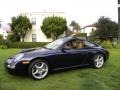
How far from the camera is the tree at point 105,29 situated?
1563 inches

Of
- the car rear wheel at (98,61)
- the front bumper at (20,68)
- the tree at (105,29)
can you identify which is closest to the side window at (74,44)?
the car rear wheel at (98,61)

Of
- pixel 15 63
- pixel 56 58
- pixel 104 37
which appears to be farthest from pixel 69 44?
pixel 104 37

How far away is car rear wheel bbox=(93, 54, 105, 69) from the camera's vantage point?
341 inches

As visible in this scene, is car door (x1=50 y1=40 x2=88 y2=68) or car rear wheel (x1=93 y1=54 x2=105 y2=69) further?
car rear wheel (x1=93 y1=54 x2=105 y2=69)

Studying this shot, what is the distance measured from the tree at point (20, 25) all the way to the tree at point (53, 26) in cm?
235

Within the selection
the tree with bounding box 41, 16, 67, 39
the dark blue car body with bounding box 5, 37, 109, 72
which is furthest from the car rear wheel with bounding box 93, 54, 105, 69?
the tree with bounding box 41, 16, 67, 39

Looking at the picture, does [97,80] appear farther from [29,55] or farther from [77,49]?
[29,55]

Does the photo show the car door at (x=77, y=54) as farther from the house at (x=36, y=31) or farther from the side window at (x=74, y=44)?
the house at (x=36, y=31)

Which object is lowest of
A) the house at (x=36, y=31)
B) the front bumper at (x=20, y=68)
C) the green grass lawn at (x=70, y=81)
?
the green grass lawn at (x=70, y=81)

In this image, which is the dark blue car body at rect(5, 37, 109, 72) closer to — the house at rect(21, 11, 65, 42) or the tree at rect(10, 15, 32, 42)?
the tree at rect(10, 15, 32, 42)

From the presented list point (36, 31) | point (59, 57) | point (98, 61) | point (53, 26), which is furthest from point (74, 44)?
point (36, 31)

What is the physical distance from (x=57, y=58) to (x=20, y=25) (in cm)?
2638

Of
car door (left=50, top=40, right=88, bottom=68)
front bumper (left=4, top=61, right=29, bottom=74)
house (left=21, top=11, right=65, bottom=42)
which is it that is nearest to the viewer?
Result: front bumper (left=4, top=61, right=29, bottom=74)

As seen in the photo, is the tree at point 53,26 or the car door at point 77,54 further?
the tree at point 53,26
